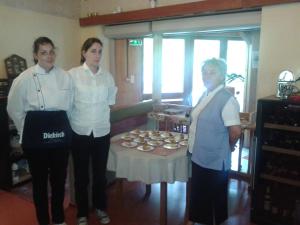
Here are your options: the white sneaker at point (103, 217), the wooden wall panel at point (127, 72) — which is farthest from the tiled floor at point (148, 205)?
the wooden wall panel at point (127, 72)

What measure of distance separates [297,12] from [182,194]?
2.05 m

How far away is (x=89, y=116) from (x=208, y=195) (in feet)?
3.40

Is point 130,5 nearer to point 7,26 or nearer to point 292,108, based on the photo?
point 7,26

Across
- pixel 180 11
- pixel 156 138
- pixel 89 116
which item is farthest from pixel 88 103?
pixel 180 11

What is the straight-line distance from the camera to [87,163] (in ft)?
7.26

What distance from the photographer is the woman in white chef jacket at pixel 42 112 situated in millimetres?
1947

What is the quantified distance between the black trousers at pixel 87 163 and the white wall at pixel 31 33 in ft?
5.63

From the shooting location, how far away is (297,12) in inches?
99.8

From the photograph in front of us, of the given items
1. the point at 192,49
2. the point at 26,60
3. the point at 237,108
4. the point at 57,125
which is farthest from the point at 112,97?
the point at 192,49

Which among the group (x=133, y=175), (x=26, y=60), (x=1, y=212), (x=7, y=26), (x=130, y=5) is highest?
(x=130, y=5)

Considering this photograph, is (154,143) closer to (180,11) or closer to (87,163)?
(87,163)

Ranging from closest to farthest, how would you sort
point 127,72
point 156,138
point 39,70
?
point 39,70 < point 156,138 < point 127,72

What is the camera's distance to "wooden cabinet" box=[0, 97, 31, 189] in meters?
2.96

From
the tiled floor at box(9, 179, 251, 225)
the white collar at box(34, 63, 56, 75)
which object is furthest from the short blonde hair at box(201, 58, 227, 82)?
the tiled floor at box(9, 179, 251, 225)
